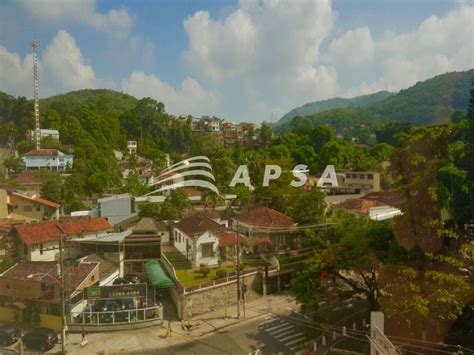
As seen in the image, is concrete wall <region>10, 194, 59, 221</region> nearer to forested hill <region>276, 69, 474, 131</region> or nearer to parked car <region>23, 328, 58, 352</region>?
parked car <region>23, 328, 58, 352</region>

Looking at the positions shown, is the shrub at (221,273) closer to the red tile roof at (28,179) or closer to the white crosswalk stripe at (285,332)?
the white crosswalk stripe at (285,332)

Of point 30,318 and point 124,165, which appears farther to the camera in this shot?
point 124,165

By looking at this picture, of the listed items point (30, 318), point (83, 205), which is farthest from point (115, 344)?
point (83, 205)

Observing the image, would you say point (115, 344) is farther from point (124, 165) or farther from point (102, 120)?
point (102, 120)

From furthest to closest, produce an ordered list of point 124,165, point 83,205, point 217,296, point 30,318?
1. point 124,165
2. point 83,205
3. point 217,296
4. point 30,318

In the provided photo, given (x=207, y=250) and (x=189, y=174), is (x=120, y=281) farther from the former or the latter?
(x=189, y=174)

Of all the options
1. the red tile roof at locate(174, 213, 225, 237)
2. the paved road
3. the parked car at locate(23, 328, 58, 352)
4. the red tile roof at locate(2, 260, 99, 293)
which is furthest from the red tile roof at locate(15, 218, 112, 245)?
the paved road

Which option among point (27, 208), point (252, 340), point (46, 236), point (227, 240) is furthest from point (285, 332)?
point (27, 208)

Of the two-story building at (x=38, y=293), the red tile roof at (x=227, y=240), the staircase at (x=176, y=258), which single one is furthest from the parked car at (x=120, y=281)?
the red tile roof at (x=227, y=240)
